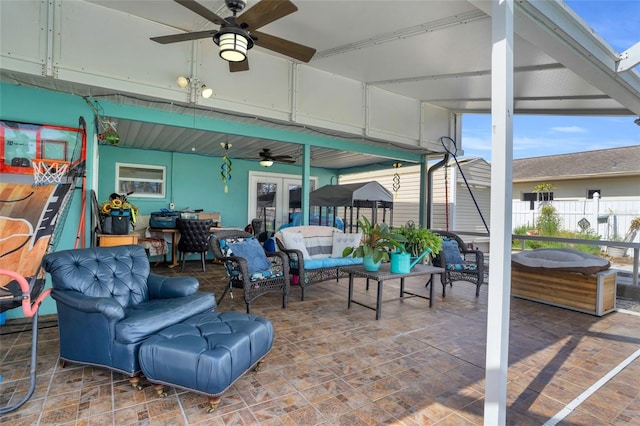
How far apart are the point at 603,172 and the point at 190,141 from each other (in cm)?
1159

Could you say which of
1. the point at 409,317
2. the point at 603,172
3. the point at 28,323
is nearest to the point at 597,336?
the point at 409,317

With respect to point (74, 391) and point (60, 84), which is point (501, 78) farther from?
point (60, 84)

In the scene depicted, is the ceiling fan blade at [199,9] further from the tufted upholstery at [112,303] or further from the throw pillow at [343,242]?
the throw pillow at [343,242]

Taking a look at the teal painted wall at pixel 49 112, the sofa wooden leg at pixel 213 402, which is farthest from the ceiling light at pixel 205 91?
the sofa wooden leg at pixel 213 402

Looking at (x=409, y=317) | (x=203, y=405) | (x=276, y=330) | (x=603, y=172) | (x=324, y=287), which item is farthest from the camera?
(x=603, y=172)

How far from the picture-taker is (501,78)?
5.82 ft

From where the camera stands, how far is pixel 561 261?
4.58m

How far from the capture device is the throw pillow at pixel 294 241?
4.97m

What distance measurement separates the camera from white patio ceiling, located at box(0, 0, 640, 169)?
289 centimetres

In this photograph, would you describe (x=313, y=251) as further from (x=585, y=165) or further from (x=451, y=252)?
(x=585, y=165)

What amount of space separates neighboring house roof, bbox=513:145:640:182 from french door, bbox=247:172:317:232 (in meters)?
7.81

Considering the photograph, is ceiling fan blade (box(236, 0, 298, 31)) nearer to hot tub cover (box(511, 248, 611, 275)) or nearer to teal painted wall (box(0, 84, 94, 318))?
teal painted wall (box(0, 84, 94, 318))

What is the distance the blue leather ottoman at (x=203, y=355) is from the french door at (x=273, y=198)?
6.48m

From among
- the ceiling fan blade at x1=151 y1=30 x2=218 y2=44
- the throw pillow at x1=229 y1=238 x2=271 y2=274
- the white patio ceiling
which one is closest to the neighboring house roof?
the white patio ceiling
